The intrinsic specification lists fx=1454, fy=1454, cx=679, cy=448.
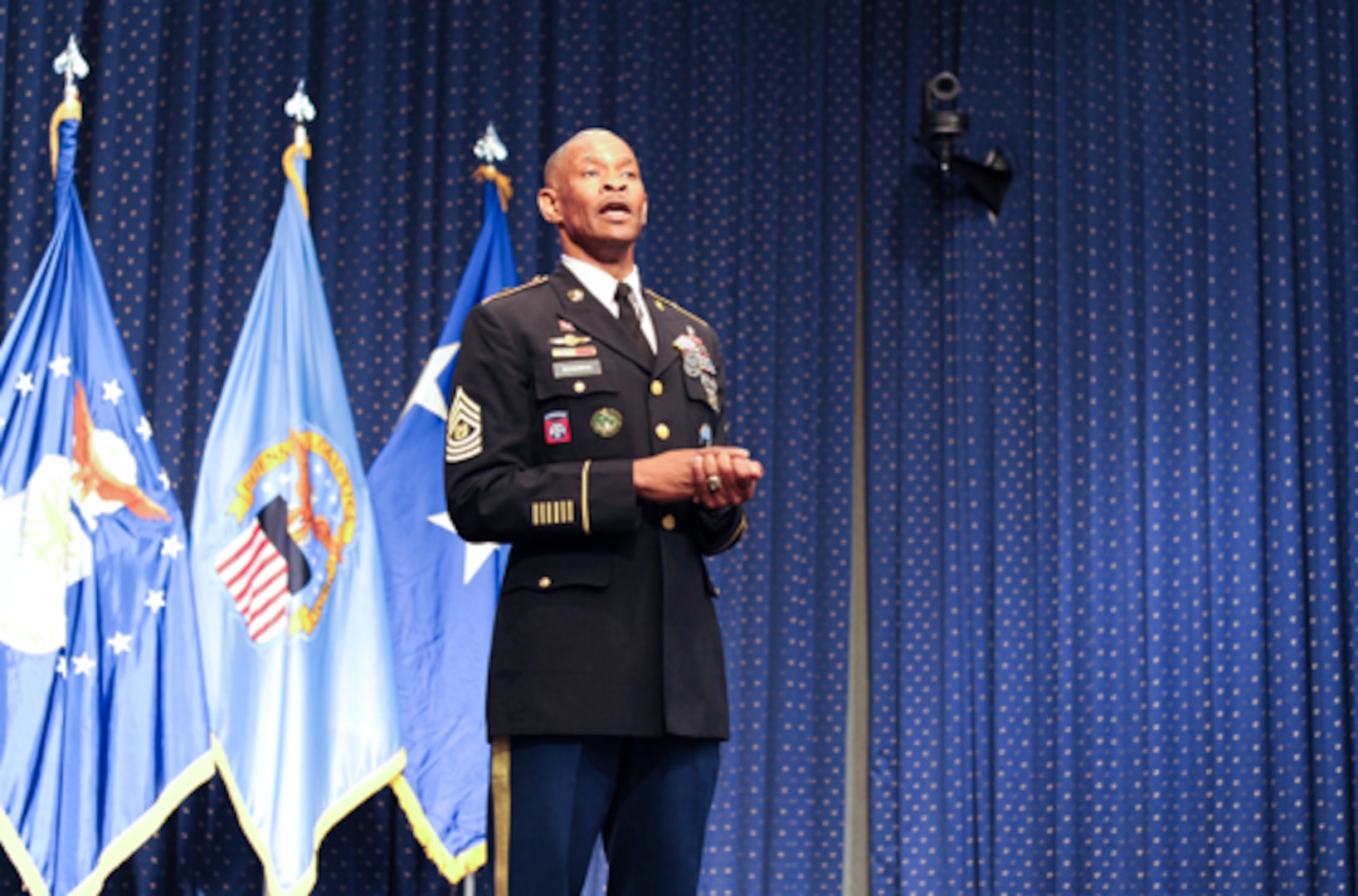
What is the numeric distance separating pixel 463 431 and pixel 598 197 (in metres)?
0.35

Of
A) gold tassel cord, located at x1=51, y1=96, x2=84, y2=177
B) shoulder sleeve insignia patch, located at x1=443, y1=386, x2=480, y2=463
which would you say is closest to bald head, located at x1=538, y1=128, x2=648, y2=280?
shoulder sleeve insignia patch, located at x1=443, y1=386, x2=480, y2=463

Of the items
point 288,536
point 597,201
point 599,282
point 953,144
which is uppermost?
point 953,144

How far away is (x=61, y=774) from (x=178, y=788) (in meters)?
0.24

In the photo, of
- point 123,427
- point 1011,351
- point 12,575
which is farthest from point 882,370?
point 12,575

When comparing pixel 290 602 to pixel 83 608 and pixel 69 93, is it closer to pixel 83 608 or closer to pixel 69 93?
pixel 83 608

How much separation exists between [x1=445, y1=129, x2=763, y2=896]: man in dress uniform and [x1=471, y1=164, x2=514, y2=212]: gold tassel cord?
1900mm

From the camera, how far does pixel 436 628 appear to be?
3.43m

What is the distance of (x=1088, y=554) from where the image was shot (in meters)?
4.06

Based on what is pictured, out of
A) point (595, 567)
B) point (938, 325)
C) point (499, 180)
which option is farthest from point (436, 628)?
point (595, 567)

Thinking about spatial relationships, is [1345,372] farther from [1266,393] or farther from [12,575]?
[12,575]

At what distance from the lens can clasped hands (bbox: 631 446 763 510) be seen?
62.4 inches

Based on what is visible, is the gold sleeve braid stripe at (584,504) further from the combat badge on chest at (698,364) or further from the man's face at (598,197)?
the man's face at (598,197)

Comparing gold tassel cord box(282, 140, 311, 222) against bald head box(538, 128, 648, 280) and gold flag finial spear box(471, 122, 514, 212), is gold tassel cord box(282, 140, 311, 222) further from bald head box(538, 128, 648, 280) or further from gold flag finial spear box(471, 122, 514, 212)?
bald head box(538, 128, 648, 280)

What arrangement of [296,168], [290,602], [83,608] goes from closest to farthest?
[83,608]
[290,602]
[296,168]
